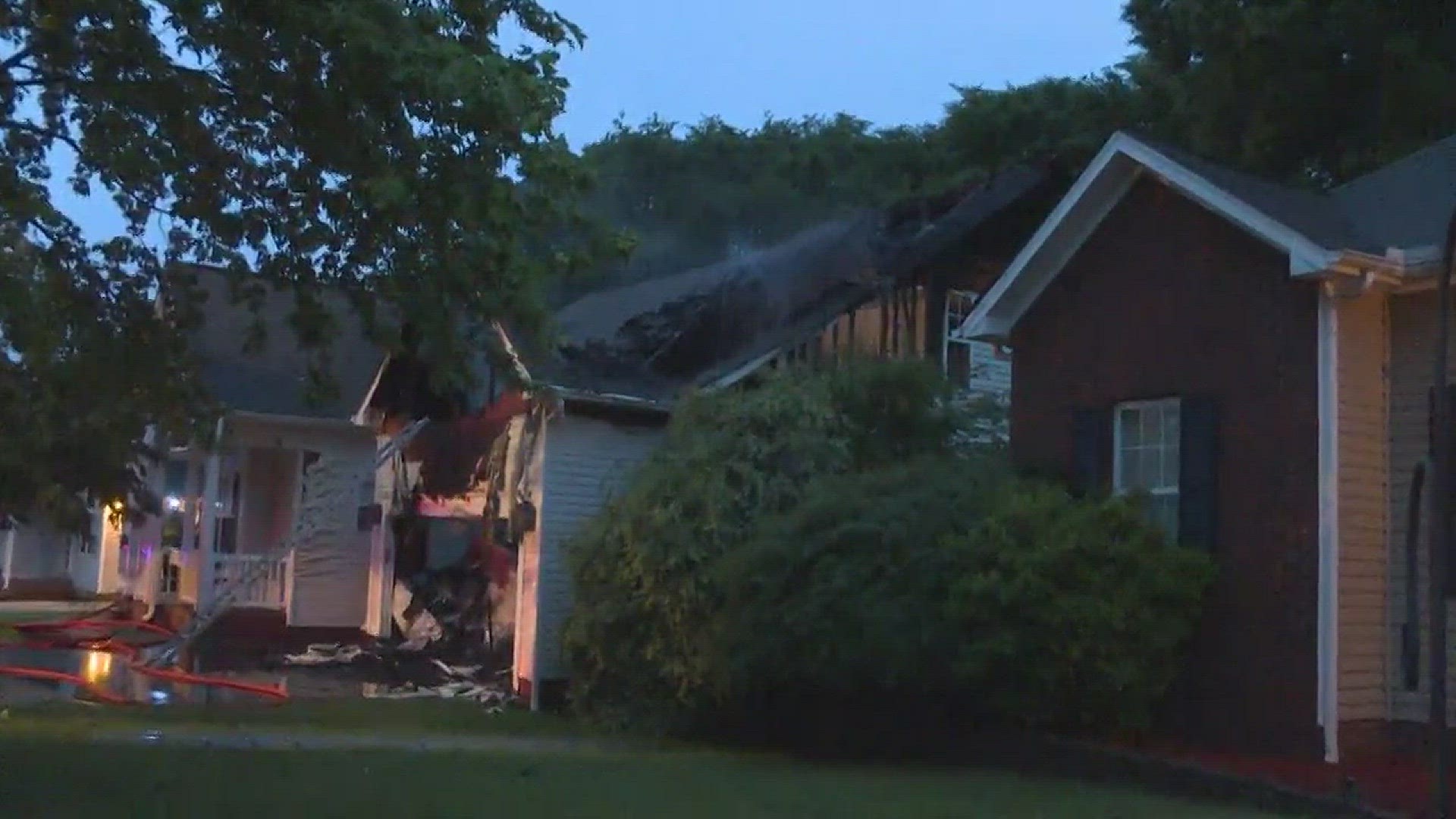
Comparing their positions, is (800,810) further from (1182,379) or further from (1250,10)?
(1250,10)

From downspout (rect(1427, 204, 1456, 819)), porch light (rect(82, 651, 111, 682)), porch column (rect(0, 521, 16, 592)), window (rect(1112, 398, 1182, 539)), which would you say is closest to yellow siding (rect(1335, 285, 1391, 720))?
window (rect(1112, 398, 1182, 539))

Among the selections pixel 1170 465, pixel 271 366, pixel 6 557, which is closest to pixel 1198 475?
pixel 1170 465

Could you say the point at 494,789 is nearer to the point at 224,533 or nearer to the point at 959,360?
the point at 959,360

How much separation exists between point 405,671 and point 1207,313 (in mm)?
11315

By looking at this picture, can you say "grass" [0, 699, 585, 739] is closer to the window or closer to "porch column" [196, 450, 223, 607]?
the window

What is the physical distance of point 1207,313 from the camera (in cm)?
1404

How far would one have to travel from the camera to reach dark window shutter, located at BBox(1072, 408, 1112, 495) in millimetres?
14844

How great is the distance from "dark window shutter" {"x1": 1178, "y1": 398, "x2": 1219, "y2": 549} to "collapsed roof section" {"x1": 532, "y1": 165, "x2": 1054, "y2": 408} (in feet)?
21.6

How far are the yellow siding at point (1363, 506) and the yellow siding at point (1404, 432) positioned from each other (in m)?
0.07

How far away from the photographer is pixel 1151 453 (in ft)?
48.2

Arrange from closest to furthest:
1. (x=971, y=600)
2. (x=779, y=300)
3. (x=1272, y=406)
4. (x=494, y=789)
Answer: (x=494, y=789)
(x=971, y=600)
(x=1272, y=406)
(x=779, y=300)

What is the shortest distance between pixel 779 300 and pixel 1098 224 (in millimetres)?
6875

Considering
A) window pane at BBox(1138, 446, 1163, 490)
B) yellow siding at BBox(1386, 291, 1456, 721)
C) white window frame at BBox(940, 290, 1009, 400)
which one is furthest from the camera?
white window frame at BBox(940, 290, 1009, 400)

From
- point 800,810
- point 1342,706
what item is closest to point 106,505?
point 800,810
